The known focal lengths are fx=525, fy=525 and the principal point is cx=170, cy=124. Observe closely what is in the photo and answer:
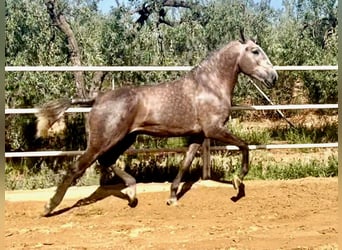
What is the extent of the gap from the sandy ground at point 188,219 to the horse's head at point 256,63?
121 centimetres

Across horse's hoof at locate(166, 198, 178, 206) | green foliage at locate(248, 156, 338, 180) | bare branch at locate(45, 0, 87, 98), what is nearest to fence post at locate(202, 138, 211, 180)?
A: green foliage at locate(248, 156, 338, 180)

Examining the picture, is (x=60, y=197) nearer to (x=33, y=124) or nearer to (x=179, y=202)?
(x=179, y=202)

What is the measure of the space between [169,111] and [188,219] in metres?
1.05

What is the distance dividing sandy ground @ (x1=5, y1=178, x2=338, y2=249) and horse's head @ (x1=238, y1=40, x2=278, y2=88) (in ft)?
3.97

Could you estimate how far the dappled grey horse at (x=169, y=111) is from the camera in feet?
15.6

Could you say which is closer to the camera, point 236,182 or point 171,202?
point 171,202

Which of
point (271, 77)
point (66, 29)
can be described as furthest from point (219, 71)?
point (66, 29)

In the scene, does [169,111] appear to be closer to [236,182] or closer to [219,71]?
[219,71]

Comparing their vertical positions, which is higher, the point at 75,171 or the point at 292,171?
the point at 75,171

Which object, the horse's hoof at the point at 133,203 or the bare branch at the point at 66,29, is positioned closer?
the horse's hoof at the point at 133,203

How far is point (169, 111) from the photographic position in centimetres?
498

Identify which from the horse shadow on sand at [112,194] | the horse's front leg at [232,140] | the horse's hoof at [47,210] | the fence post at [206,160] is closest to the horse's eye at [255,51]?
the horse's front leg at [232,140]

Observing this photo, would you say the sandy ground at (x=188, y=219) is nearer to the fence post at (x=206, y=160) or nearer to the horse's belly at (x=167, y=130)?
the fence post at (x=206, y=160)

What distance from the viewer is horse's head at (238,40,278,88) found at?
5.18 metres
